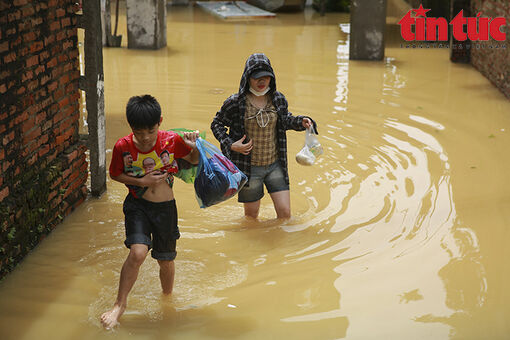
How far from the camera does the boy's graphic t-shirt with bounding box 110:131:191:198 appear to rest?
14.5ft

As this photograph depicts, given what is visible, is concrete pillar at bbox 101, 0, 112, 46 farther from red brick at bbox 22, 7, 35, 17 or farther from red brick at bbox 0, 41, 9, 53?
red brick at bbox 0, 41, 9, 53


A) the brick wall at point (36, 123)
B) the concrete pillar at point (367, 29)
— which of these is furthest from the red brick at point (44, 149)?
the concrete pillar at point (367, 29)

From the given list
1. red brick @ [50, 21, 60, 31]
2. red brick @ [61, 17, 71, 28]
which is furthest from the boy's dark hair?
red brick @ [61, 17, 71, 28]

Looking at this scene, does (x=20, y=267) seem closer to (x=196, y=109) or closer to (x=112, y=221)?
(x=112, y=221)

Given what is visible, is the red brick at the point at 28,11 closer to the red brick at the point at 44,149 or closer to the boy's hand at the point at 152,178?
the red brick at the point at 44,149

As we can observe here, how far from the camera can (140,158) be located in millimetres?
4438

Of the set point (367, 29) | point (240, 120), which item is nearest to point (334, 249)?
point (240, 120)

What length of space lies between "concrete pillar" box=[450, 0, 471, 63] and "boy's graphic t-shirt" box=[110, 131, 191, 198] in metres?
9.96

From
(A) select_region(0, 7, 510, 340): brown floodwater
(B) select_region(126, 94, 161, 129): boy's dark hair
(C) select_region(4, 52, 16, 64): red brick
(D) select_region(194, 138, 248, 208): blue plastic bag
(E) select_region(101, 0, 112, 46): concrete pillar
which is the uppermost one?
(E) select_region(101, 0, 112, 46): concrete pillar

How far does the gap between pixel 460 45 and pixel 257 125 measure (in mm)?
8810

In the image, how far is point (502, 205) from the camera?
21.4ft

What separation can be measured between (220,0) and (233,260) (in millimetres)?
18405

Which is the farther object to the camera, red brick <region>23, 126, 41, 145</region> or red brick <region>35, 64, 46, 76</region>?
red brick <region>35, 64, 46, 76</region>

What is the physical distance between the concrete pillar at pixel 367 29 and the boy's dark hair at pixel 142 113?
9640mm
